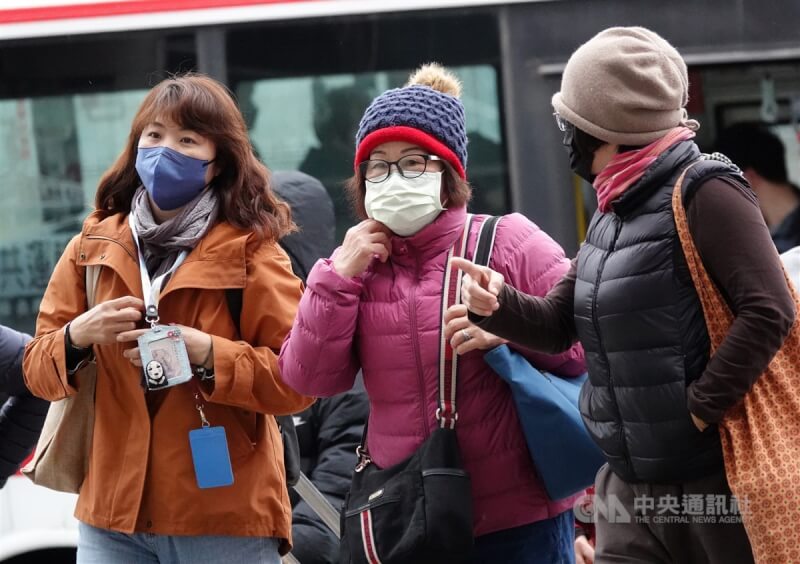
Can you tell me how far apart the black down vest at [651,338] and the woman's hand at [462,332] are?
287mm

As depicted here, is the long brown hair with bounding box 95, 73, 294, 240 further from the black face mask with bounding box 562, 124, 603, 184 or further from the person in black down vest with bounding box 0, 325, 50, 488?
the black face mask with bounding box 562, 124, 603, 184

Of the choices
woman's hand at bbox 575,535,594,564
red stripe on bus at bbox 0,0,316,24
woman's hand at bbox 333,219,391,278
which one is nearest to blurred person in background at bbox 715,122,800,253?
red stripe on bus at bbox 0,0,316,24

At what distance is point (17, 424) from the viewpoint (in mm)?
3951

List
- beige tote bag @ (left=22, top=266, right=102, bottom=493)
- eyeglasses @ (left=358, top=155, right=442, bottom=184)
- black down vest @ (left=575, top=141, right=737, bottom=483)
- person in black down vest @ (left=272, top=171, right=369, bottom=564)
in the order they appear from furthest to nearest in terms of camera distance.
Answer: person in black down vest @ (left=272, top=171, right=369, bottom=564)
beige tote bag @ (left=22, top=266, right=102, bottom=493)
eyeglasses @ (left=358, top=155, right=442, bottom=184)
black down vest @ (left=575, top=141, right=737, bottom=483)

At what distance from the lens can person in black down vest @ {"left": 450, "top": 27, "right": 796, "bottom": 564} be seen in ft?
8.84

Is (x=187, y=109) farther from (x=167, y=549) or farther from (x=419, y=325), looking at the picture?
(x=167, y=549)

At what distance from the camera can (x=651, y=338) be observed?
110 inches

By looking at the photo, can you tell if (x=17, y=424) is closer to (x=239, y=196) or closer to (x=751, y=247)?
(x=239, y=196)

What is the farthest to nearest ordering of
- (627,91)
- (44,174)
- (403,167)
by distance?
(44,174)
(403,167)
(627,91)

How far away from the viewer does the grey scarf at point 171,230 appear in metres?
3.34

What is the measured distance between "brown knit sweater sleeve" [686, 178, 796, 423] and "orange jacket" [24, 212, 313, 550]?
3.83 ft

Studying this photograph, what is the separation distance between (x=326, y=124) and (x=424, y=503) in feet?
9.20

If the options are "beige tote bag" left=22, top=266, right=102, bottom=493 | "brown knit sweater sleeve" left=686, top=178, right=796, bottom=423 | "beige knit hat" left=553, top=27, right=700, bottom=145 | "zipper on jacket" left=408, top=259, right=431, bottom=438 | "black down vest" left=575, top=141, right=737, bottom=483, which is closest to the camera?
"brown knit sweater sleeve" left=686, top=178, right=796, bottom=423

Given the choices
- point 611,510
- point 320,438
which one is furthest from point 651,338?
point 320,438
